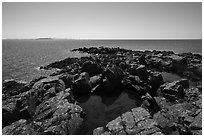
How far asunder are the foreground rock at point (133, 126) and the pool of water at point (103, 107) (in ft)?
7.28

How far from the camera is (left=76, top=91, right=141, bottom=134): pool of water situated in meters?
20.0

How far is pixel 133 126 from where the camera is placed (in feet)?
53.3

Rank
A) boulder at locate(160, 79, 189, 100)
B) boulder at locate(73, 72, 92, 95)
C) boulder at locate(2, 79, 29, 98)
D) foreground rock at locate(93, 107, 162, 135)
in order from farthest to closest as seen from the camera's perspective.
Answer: boulder at locate(73, 72, 92, 95)
boulder at locate(2, 79, 29, 98)
boulder at locate(160, 79, 189, 100)
foreground rock at locate(93, 107, 162, 135)

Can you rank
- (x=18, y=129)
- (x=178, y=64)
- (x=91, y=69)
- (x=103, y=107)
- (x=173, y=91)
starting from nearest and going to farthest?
(x=18, y=129)
(x=173, y=91)
(x=103, y=107)
(x=91, y=69)
(x=178, y=64)

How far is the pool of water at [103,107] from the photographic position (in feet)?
65.7

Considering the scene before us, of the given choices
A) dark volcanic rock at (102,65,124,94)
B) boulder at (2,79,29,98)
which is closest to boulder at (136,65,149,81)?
dark volcanic rock at (102,65,124,94)

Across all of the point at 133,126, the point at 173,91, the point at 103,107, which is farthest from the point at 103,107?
the point at 173,91

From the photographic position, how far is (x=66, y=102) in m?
21.0

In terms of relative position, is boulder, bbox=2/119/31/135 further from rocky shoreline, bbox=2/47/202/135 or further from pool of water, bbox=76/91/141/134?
pool of water, bbox=76/91/141/134

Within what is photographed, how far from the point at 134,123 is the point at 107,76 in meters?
14.4

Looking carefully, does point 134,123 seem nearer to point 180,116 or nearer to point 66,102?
point 180,116

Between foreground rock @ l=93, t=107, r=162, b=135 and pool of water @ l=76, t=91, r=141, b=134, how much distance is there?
2.22 metres

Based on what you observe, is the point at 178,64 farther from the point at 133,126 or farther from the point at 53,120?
the point at 53,120

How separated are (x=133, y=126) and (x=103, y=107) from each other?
28.5 ft
